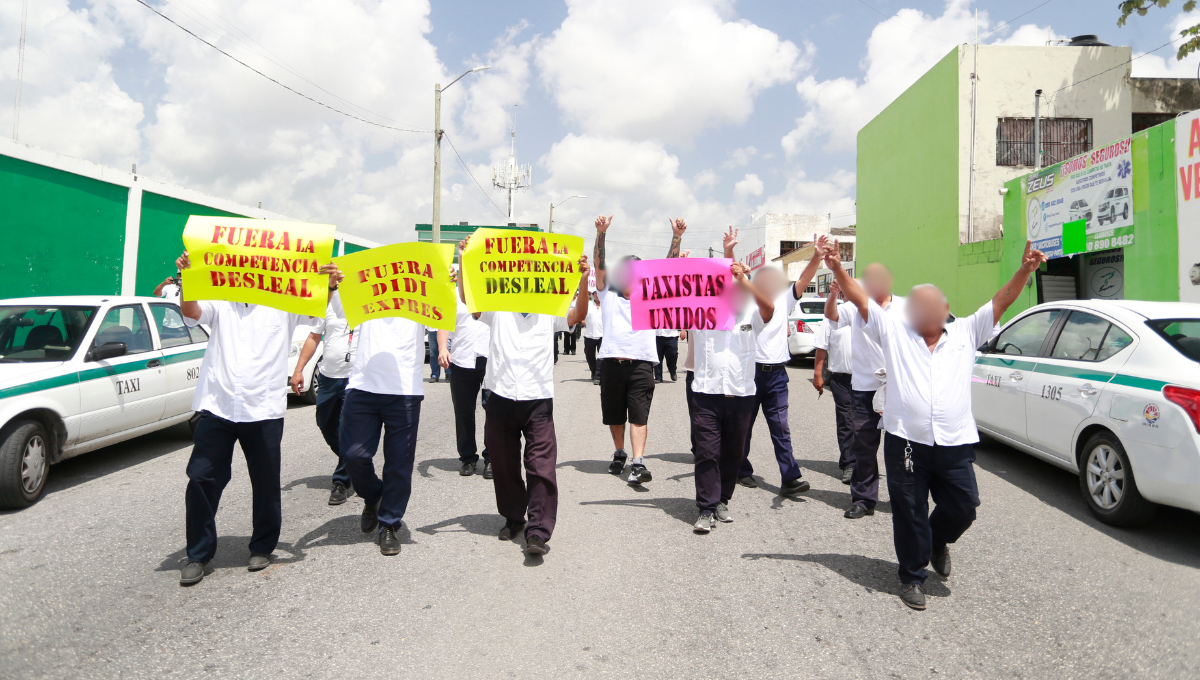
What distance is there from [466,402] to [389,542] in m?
2.31

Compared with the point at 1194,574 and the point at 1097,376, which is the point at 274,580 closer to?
the point at 1194,574

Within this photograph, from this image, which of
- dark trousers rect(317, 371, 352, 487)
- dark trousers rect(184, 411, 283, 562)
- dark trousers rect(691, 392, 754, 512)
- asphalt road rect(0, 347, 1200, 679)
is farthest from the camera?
dark trousers rect(317, 371, 352, 487)

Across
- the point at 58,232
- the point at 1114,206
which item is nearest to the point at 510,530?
the point at 58,232

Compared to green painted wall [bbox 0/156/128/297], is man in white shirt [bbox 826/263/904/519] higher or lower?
lower

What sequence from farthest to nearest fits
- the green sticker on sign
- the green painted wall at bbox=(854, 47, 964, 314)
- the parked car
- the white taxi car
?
the green painted wall at bbox=(854, 47, 964, 314)
the white taxi car
the green sticker on sign
the parked car

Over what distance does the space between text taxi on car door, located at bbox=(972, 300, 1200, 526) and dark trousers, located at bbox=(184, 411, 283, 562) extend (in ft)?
18.0

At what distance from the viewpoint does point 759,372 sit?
615 centimetres

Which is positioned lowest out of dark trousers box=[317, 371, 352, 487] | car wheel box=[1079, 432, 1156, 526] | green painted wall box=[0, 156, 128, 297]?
car wheel box=[1079, 432, 1156, 526]

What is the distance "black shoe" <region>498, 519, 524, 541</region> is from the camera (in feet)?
15.8

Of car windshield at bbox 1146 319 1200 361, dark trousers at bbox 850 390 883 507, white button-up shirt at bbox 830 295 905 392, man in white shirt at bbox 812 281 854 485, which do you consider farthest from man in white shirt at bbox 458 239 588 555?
car windshield at bbox 1146 319 1200 361

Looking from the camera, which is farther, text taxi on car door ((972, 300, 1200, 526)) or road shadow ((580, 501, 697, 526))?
road shadow ((580, 501, 697, 526))

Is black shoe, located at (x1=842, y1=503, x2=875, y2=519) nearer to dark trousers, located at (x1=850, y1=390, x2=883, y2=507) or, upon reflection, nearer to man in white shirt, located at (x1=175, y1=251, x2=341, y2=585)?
dark trousers, located at (x1=850, y1=390, x2=883, y2=507)

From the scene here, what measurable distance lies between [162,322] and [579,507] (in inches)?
200

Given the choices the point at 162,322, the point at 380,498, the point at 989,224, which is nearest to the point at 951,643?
the point at 380,498
